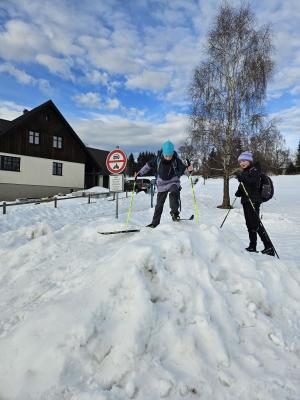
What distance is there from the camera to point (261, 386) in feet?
8.54

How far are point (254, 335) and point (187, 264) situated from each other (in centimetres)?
105

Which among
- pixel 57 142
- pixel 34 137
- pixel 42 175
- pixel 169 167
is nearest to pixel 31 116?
pixel 34 137

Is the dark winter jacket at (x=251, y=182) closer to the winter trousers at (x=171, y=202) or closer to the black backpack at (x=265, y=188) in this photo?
the black backpack at (x=265, y=188)

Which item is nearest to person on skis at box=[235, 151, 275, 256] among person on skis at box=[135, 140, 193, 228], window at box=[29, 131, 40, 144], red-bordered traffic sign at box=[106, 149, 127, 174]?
person on skis at box=[135, 140, 193, 228]

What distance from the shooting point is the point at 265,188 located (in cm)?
618

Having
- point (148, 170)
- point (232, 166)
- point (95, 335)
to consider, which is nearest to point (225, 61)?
point (232, 166)

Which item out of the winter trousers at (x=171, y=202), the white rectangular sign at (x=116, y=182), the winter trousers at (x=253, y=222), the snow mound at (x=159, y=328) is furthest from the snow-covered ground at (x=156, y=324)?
the white rectangular sign at (x=116, y=182)

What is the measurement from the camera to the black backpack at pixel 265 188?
20.1 ft

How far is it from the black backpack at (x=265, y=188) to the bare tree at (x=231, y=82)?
43.1 ft

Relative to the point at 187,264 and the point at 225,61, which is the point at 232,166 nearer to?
the point at 225,61

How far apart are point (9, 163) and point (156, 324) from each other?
28756 millimetres

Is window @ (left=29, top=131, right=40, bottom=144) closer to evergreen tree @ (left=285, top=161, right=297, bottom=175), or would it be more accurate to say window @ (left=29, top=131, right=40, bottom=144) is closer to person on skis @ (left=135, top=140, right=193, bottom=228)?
person on skis @ (left=135, top=140, right=193, bottom=228)

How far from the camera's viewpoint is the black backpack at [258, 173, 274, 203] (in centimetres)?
613

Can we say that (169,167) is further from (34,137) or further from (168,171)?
(34,137)
